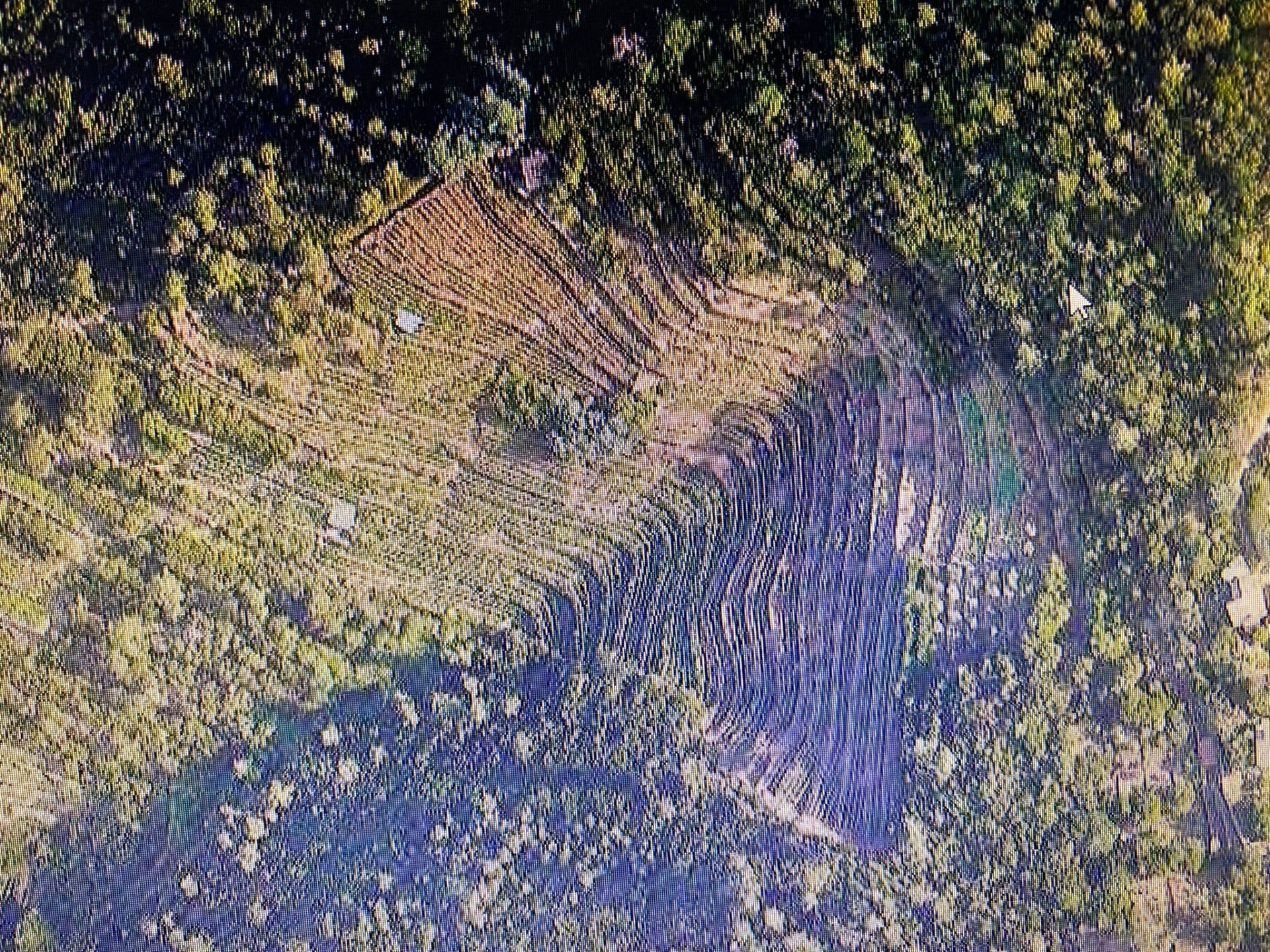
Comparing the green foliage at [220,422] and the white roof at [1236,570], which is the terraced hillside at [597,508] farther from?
the white roof at [1236,570]

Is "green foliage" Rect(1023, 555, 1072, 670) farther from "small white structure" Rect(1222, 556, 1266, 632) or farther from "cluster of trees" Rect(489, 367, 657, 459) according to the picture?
"cluster of trees" Rect(489, 367, 657, 459)

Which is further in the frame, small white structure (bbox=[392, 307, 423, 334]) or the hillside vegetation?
small white structure (bbox=[392, 307, 423, 334])

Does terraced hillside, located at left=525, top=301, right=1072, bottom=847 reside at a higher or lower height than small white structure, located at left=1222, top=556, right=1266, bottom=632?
lower

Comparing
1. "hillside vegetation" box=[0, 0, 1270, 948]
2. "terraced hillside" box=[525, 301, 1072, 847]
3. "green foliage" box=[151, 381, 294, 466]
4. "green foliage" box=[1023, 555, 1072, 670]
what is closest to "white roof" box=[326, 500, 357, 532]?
"hillside vegetation" box=[0, 0, 1270, 948]

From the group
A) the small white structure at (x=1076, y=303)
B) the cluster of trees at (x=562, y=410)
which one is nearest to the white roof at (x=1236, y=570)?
the small white structure at (x=1076, y=303)

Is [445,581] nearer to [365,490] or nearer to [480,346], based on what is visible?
[365,490]

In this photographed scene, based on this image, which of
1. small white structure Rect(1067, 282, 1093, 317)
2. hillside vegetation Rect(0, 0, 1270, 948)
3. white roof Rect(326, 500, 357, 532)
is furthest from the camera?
white roof Rect(326, 500, 357, 532)

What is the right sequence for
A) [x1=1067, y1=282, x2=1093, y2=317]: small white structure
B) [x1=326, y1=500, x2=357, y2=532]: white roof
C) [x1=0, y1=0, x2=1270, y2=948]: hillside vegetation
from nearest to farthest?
[x1=0, y1=0, x2=1270, y2=948]: hillside vegetation
[x1=1067, y1=282, x2=1093, y2=317]: small white structure
[x1=326, y1=500, x2=357, y2=532]: white roof
